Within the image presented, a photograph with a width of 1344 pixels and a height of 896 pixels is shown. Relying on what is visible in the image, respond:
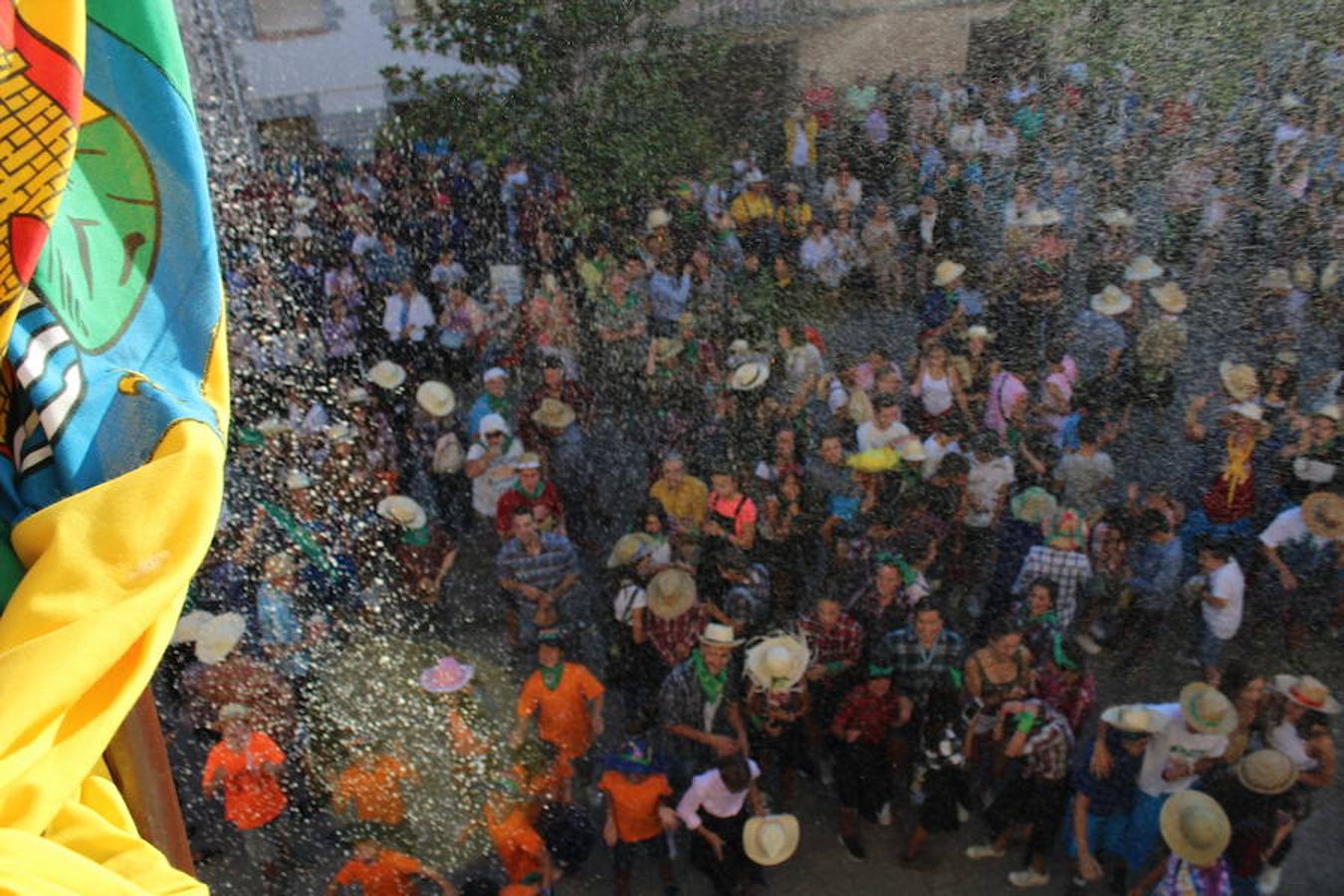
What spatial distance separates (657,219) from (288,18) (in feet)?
13.5

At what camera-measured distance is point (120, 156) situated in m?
0.93

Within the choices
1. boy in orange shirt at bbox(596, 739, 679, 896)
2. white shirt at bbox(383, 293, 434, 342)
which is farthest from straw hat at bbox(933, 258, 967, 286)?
boy in orange shirt at bbox(596, 739, 679, 896)

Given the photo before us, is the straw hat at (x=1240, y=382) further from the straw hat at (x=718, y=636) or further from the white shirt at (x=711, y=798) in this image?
the white shirt at (x=711, y=798)

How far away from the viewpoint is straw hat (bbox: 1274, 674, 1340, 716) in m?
3.49

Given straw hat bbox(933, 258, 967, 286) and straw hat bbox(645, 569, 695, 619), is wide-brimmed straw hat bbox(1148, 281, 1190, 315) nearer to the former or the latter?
straw hat bbox(933, 258, 967, 286)

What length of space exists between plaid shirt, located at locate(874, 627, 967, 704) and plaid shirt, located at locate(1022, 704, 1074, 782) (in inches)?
13.3

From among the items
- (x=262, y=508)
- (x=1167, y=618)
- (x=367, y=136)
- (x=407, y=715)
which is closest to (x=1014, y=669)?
(x=1167, y=618)

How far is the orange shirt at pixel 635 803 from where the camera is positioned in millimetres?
3697

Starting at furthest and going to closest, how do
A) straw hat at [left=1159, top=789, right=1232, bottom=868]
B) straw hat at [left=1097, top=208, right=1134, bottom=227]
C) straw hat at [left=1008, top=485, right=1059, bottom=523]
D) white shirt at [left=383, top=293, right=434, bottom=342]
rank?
straw hat at [left=1097, top=208, right=1134, bottom=227]
white shirt at [left=383, top=293, right=434, bottom=342]
straw hat at [left=1008, top=485, right=1059, bottom=523]
straw hat at [left=1159, top=789, right=1232, bottom=868]

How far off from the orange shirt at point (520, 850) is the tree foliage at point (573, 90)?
4832 millimetres

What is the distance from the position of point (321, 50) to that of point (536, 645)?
646cm

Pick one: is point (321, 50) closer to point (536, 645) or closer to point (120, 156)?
point (536, 645)

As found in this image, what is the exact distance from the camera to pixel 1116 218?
22.6 feet

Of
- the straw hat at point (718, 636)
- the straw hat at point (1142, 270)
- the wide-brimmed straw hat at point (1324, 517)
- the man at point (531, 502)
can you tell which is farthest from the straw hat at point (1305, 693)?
the straw hat at point (1142, 270)
